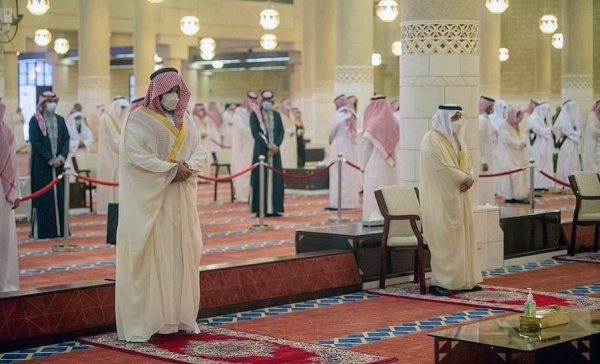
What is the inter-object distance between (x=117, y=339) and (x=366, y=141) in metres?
5.40

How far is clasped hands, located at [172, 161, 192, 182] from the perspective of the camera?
661 centimetres

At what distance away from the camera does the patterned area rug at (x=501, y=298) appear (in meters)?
7.57

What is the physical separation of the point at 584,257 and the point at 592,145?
5.04 m

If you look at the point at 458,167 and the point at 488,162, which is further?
the point at 488,162

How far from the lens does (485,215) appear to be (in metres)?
9.35

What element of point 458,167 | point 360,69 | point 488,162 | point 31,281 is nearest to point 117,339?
point 31,281

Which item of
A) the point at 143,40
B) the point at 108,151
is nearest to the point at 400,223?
the point at 108,151

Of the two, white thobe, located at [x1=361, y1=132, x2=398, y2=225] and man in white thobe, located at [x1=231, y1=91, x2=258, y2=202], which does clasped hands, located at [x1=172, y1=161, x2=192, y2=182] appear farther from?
man in white thobe, located at [x1=231, y1=91, x2=258, y2=202]

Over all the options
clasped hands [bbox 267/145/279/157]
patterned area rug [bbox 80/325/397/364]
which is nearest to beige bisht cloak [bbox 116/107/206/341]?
patterned area rug [bbox 80/325/397/364]

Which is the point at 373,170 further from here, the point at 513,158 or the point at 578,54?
the point at 578,54

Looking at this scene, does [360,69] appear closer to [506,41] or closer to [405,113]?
[405,113]

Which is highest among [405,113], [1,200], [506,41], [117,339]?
[506,41]

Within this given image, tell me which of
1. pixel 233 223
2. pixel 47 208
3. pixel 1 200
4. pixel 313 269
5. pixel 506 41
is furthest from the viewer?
pixel 506 41

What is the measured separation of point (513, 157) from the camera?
582 inches
